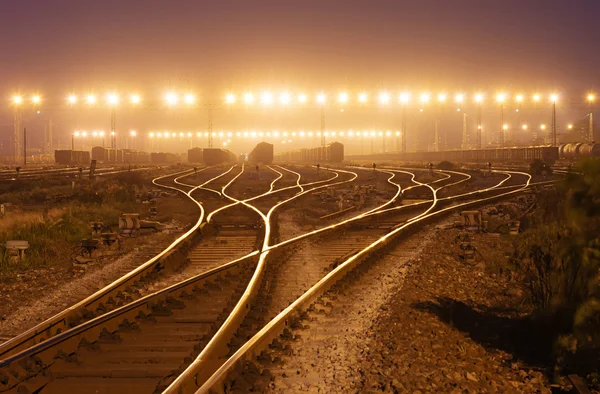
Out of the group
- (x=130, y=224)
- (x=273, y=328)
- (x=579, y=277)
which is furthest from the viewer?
(x=130, y=224)

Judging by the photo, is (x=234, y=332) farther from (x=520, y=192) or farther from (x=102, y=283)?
(x=520, y=192)

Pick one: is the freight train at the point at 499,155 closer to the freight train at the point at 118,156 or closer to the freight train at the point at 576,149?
the freight train at the point at 576,149

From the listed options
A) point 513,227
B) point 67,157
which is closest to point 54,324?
point 513,227

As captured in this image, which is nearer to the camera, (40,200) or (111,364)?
(111,364)

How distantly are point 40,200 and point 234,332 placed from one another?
71.4 ft

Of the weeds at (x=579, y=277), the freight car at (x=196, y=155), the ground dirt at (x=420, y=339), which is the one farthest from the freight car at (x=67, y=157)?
the weeds at (x=579, y=277)

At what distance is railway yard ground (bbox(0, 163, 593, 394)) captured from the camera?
229 inches

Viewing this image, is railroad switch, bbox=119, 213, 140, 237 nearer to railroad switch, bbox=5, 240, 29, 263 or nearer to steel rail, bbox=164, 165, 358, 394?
railroad switch, bbox=5, 240, 29, 263

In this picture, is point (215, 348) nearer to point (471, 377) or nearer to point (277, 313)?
point (277, 313)

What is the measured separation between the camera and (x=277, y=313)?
26.3ft

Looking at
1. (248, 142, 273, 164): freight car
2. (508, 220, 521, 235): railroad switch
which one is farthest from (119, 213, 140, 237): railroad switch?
(248, 142, 273, 164): freight car

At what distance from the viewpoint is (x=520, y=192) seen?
2380 centimetres

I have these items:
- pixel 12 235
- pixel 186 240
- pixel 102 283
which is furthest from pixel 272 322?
pixel 12 235

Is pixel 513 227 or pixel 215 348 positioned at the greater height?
pixel 513 227
